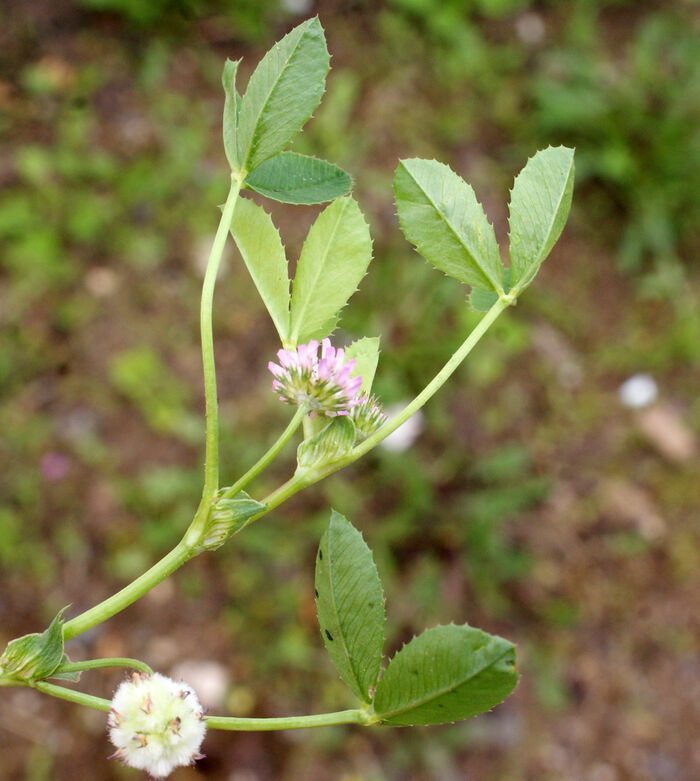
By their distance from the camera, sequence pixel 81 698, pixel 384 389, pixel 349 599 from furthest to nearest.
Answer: pixel 384 389 → pixel 349 599 → pixel 81 698

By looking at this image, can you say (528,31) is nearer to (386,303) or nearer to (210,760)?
(386,303)

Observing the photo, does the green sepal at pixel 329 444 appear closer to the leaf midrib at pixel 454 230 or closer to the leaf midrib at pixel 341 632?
the leaf midrib at pixel 341 632

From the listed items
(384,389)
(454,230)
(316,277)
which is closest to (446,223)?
(454,230)

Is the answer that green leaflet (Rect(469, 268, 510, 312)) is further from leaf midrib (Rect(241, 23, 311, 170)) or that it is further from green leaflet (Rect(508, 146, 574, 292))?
leaf midrib (Rect(241, 23, 311, 170))

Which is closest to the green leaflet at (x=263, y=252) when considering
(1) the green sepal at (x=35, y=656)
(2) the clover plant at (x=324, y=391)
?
(2) the clover plant at (x=324, y=391)

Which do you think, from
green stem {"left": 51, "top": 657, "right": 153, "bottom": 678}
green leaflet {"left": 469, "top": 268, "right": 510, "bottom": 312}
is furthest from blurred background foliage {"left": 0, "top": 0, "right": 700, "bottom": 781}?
green stem {"left": 51, "top": 657, "right": 153, "bottom": 678}

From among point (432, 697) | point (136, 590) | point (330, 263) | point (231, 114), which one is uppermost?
point (231, 114)

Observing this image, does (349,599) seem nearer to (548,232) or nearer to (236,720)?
(236,720)
